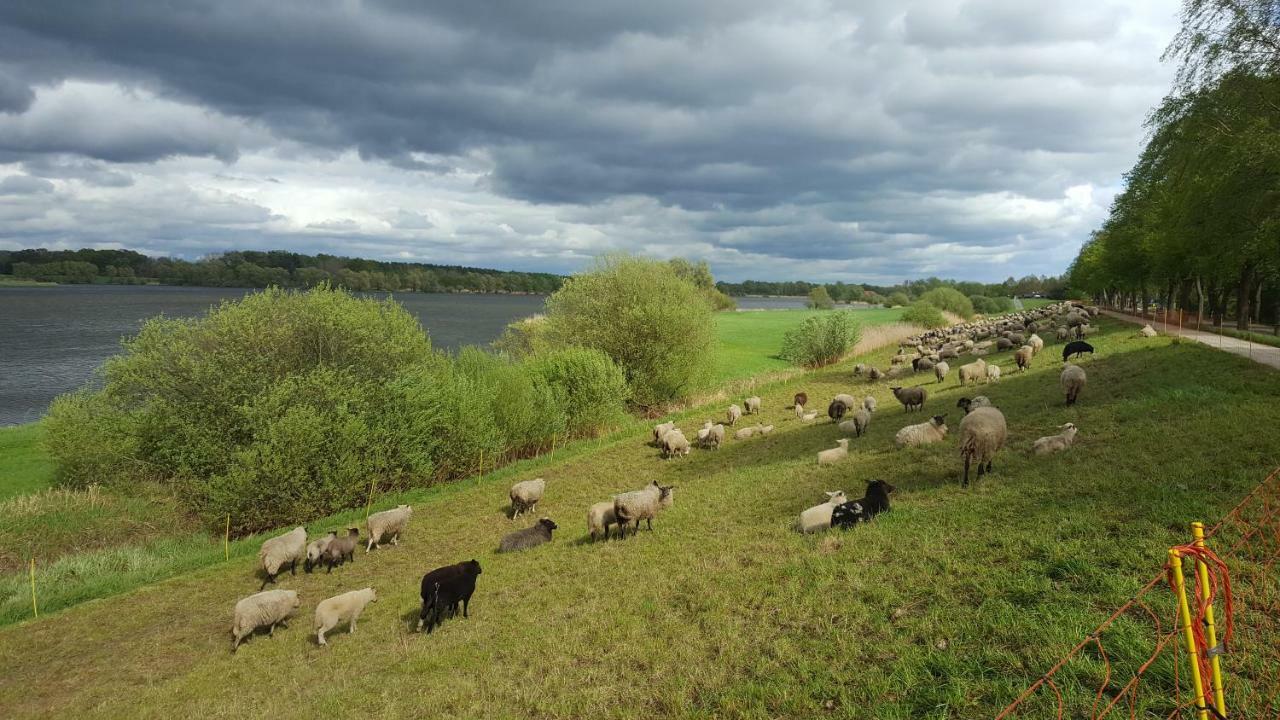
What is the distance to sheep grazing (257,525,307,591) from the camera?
46.1ft

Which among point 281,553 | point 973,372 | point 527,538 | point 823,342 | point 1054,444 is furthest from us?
point 823,342

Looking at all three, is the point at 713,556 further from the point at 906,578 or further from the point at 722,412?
the point at 722,412

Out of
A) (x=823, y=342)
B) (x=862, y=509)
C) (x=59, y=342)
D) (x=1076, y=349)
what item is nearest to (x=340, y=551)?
(x=862, y=509)

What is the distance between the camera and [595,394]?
1225 inches

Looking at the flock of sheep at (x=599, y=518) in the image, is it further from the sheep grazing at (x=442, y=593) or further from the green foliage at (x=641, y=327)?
the green foliage at (x=641, y=327)

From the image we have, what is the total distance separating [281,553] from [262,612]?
3.34 meters

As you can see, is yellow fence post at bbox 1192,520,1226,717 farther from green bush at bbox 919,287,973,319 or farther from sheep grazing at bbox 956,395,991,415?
green bush at bbox 919,287,973,319

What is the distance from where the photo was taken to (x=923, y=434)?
1631cm

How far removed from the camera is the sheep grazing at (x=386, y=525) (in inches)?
623

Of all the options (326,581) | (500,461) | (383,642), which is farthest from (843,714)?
(500,461)

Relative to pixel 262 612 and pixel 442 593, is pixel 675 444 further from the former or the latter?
pixel 262 612

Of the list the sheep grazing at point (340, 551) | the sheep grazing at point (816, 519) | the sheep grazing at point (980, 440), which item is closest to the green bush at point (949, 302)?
the sheep grazing at point (980, 440)

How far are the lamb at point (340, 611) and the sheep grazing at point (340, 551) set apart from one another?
393cm

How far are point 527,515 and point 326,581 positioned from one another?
18.5 feet
